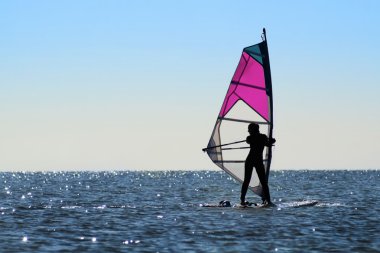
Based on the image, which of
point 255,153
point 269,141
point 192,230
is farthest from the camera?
point 269,141

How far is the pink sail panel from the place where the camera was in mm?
22828

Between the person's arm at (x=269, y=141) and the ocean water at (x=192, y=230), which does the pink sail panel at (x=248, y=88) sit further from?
the ocean water at (x=192, y=230)

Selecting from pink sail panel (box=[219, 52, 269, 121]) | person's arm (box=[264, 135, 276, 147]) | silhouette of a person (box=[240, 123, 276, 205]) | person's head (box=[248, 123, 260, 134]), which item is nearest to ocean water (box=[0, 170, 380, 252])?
silhouette of a person (box=[240, 123, 276, 205])

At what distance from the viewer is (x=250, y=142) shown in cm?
2148

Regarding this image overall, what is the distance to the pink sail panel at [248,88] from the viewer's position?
22.8 metres

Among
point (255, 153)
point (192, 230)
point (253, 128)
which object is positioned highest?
point (253, 128)

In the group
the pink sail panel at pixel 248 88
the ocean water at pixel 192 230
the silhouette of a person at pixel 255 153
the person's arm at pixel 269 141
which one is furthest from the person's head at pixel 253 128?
the ocean water at pixel 192 230

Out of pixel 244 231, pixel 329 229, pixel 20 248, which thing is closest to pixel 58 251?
pixel 20 248

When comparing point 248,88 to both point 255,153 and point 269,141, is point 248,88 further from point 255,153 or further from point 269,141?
A: point 255,153

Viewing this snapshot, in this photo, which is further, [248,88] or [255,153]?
[248,88]

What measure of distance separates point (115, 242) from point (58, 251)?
1.54m

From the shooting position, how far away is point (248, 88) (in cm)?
2298

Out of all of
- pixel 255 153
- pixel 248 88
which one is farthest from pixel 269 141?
pixel 248 88

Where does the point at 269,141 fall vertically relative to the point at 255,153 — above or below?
above
